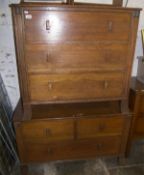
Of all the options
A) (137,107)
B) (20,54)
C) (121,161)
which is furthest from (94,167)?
(20,54)

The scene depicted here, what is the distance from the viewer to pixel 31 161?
5.68 ft

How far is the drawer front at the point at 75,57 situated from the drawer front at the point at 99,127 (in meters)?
0.49

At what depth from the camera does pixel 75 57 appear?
1.42 metres

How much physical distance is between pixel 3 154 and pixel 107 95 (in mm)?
1102

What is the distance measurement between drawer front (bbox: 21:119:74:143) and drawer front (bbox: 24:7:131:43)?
0.71m

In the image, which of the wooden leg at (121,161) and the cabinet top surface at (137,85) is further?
the wooden leg at (121,161)

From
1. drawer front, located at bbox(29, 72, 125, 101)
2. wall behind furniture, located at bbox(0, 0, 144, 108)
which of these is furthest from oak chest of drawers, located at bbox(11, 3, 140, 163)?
wall behind furniture, located at bbox(0, 0, 144, 108)

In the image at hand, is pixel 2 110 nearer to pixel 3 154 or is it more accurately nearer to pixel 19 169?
pixel 3 154

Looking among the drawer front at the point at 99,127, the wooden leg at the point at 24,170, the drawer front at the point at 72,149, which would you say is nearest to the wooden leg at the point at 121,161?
the drawer front at the point at 72,149

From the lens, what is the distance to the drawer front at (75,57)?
138 cm

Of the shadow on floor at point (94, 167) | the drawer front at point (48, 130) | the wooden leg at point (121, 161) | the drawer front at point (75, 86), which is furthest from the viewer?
the wooden leg at point (121, 161)

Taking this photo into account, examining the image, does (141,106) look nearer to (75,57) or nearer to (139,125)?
(139,125)

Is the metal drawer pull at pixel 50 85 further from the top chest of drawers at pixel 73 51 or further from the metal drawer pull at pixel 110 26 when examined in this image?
the metal drawer pull at pixel 110 26

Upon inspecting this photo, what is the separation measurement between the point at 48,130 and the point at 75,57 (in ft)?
2.30
